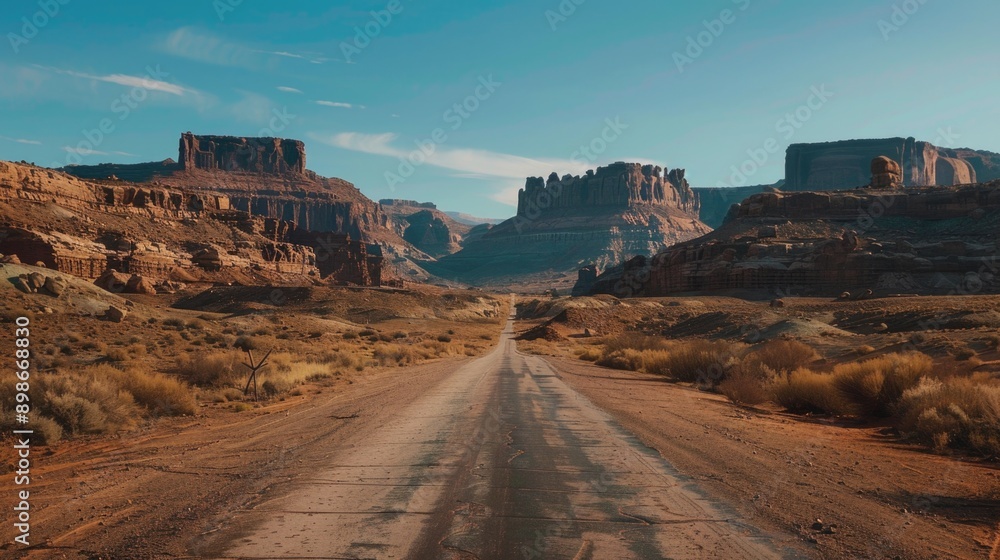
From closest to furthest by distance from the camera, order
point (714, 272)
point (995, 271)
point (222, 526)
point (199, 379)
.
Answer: point (222, 526) < point (199, 379) < point (995, 271) < point (714, 272)

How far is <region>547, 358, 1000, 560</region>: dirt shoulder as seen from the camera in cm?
629

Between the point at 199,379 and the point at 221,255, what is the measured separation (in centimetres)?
7923

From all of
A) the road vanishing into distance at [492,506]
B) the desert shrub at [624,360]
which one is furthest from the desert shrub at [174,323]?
the road vanishing into distance at [492,506]

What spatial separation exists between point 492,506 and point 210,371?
15.7 metres

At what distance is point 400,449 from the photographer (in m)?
10.0

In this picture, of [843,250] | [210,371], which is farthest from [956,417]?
[843,250]

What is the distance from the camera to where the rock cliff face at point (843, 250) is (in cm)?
7788

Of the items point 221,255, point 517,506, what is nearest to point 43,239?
point 221,255

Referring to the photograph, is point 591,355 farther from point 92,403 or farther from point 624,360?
point 92,403

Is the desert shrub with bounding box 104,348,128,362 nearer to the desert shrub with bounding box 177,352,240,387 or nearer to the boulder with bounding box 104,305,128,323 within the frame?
the desert shrub with bounding box 177,352,240,387

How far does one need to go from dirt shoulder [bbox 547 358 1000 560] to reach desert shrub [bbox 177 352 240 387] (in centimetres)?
1141

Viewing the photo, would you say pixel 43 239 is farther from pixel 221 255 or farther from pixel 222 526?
pixel 222 526

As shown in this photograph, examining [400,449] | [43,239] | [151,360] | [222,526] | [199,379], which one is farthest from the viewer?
[43,239]

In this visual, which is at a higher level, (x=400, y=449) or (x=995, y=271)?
(x=995, y=271)
